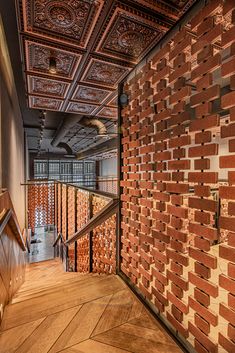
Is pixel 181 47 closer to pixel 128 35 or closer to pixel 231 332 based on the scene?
pixel 128 35

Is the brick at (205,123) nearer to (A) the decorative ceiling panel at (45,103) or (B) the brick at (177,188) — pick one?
(B) the brick at (177,188)

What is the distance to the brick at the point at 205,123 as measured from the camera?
3.56 ft

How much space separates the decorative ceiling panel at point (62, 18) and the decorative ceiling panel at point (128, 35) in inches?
6.3

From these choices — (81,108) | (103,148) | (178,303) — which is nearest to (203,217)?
(178,303)

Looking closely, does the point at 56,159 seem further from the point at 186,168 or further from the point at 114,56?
the point at 186,168

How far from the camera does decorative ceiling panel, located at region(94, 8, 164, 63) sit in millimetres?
1657

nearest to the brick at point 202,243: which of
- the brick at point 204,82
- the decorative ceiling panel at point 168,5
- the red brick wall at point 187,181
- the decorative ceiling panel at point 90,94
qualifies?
the red brick wall at point 187,181

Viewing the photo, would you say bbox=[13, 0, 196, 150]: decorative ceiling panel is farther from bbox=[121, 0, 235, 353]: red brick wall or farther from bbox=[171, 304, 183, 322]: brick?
bbox=[171, 304, 183, 322]: brick

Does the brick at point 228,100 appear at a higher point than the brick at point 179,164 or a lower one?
higher

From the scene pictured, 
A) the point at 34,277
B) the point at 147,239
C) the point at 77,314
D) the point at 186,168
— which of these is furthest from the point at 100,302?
the point at 34,277

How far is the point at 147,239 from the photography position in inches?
68.4

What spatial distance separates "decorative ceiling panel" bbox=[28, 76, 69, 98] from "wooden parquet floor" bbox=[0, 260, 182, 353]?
8.52 ft

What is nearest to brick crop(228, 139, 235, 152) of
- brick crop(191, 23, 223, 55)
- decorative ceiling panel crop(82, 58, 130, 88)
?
brick crop(191, 23, 223, 55)

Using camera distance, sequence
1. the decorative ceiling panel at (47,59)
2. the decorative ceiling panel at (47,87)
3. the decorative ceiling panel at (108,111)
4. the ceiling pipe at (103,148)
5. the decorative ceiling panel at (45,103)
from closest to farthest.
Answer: the decorative ceiling panel at (47,59), the decorative ceiling panel at (47,87), the decorative ceiling panel at (45,103), the decorative ceiling panel at (108,111), the ceiling pipe at (103,148)
